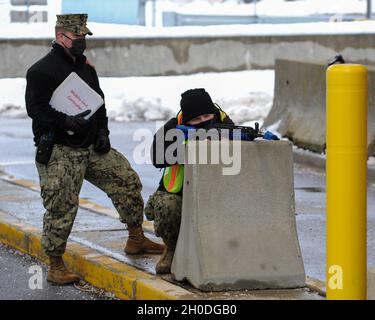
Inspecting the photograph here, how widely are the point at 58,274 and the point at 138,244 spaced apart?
26.8 inches

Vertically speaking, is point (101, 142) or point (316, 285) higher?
point (101, 142)

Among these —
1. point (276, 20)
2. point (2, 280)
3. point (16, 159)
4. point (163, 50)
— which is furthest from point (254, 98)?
point (276, 20)

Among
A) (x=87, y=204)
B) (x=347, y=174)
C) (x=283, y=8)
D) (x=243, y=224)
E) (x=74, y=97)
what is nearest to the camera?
(x=347, y=174)

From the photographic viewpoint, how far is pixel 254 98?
19.9 metres

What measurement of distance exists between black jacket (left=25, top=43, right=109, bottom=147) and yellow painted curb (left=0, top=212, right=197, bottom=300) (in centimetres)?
86

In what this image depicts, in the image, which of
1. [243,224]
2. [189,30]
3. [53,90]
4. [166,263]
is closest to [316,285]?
[243,224]

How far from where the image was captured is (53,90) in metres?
8.24

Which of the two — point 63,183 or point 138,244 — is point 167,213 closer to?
point 63,183

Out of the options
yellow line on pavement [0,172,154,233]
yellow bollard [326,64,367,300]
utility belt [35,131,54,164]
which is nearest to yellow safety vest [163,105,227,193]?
utility belt [35,131,54,164]

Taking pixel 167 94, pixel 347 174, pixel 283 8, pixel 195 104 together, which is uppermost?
pixel 195 104

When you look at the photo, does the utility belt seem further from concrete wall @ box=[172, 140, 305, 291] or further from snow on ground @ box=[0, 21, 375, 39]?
snow on ground @ box=[0, 21, 375, 39]

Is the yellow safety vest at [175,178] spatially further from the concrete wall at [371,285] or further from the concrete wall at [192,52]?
the concrete wall at [192,52]

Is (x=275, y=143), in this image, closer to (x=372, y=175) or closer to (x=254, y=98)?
(x=372, y=175)

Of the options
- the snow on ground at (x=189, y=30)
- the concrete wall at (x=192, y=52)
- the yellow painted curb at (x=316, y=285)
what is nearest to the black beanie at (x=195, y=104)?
the yellow painted curb at (x=316, y=285)
